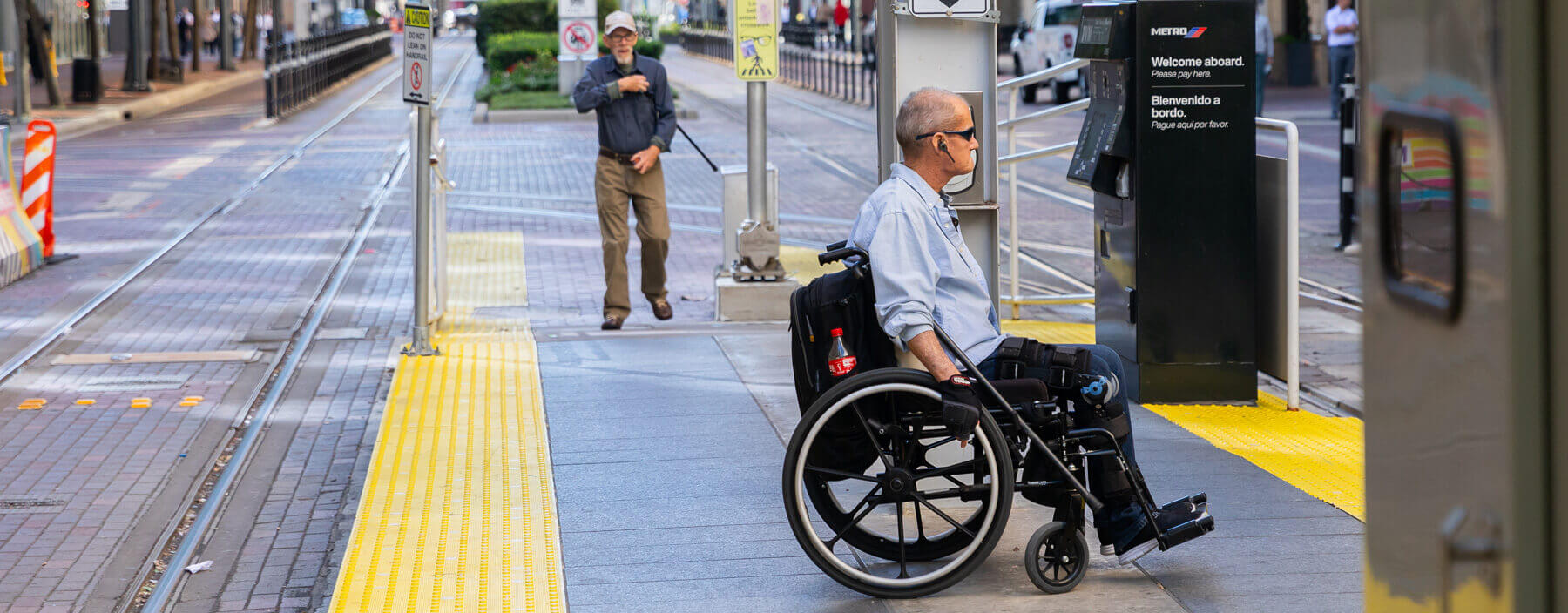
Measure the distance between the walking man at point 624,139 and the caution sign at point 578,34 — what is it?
65.4ft

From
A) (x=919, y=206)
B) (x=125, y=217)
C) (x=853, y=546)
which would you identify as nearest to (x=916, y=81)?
(x=919, y=206)

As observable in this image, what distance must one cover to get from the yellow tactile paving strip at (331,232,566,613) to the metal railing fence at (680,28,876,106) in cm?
2022

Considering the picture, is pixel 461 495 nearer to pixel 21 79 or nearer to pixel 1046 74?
pixel 1046 74

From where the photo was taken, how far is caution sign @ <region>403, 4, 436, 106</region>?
814 centimetres

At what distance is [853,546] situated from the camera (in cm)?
452

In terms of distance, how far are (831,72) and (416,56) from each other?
98.1 ft

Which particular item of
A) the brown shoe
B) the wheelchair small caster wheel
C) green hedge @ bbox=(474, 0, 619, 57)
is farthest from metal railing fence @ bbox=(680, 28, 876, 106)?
the wheelchair small caster wheel

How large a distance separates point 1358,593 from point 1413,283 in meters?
2.66

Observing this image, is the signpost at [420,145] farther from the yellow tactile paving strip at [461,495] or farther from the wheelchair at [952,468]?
the wheelchair at [952,468]

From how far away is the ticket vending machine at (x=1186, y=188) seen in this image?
6.69 m

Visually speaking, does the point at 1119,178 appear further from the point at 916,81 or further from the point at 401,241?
the point at 401,241

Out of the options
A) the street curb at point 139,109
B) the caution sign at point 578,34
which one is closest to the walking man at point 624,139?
the street curb at point 139,109

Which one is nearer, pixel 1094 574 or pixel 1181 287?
pixel 1094 574

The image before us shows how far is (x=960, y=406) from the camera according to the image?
3973 mm
